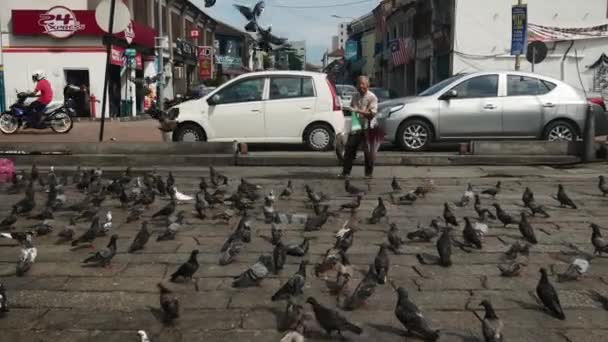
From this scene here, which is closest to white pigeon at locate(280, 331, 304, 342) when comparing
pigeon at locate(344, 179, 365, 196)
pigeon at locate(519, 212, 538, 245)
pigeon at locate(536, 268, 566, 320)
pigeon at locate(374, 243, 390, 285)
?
pigeon at locate(374, 243, 390, 285)

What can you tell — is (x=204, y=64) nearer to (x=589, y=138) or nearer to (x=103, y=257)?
(x=589, y=138)

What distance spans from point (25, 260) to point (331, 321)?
2832 mm

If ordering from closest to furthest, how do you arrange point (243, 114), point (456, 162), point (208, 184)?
point (208, 184) → point (456, 162) → point (243, 114)

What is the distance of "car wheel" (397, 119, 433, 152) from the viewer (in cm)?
1313

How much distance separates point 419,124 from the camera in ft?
43.0

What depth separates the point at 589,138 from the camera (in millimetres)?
11680

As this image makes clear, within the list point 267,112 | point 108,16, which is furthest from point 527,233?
point 108,16

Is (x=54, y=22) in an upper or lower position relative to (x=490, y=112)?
upper

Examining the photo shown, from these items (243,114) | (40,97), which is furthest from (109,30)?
(40,97)

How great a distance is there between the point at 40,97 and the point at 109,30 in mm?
6340

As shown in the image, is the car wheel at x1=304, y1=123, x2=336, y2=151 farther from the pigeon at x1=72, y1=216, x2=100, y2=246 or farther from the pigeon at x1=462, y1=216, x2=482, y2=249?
the pigeon at x1=72, y1=216, x2=100, y2=246

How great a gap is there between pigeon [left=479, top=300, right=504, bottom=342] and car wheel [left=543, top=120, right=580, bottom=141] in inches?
391

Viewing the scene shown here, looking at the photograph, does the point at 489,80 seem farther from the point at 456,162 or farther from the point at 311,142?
the point at 311,142

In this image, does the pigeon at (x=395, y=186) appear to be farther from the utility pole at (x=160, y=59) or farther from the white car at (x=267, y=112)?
the utility pole at (x=160, y=59)
